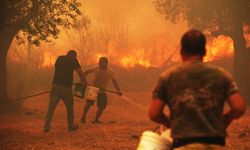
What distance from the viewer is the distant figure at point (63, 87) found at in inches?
413

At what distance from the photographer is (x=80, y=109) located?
59.2 feet

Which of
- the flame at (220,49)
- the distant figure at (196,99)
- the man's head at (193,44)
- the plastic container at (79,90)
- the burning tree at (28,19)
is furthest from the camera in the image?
the flame at (220,49)

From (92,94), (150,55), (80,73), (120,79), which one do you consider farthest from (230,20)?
(150,55)

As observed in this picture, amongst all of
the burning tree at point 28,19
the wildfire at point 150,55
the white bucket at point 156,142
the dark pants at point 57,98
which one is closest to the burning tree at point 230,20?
the burning tree at point 28,19

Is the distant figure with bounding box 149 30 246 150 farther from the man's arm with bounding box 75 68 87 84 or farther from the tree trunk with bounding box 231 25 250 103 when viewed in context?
the tree trunk with bounding box 231 25 250 103

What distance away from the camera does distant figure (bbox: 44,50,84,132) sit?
10.5 metres

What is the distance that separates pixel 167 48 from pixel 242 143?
25587 mm

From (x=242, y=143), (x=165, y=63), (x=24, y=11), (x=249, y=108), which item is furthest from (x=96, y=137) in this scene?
(x=165, y=63)

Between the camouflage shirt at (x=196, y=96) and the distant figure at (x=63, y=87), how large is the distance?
7429 mm

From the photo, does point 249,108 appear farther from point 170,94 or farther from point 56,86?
point 170,94

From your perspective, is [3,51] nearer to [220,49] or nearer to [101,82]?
[101,82]

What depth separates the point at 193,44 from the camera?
130 inches

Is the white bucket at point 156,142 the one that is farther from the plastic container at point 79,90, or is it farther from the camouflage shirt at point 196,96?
the plastic container at point 79,90

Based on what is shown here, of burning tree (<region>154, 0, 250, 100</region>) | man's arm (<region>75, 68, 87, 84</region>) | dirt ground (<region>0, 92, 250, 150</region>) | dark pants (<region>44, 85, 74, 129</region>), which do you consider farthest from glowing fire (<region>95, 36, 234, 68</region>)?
dark pants (<region>44, 85, 74, 129</region>)
